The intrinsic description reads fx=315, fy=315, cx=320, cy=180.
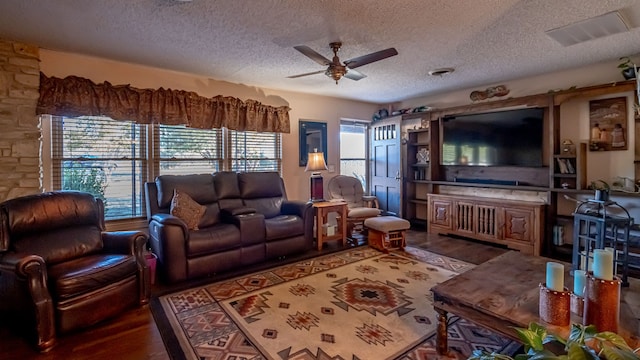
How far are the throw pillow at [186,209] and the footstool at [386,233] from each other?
7.12 feet

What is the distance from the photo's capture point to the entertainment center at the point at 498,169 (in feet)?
13.1

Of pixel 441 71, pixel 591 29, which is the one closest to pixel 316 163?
pixel 441 71

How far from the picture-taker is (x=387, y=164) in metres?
5.80

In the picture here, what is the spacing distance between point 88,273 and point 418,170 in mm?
4982

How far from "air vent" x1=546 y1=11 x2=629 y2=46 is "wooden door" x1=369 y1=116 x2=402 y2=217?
8.94ft

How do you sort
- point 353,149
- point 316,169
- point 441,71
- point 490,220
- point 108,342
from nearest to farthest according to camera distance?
1. point 108,342
2. point 441,71
3. point 490,220
4. point 316,169
5. point 353,149

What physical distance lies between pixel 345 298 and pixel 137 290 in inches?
68.6

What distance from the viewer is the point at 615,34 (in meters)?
2.86

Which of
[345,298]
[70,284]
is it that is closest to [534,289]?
[345,298]

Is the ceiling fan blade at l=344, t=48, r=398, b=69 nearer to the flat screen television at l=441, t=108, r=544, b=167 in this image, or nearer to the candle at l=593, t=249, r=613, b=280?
the candle at l=593, t=249, r=613, b=280

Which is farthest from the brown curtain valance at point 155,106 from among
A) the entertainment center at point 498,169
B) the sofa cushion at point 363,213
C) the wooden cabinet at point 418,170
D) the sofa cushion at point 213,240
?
the entertainment center at point 498,169

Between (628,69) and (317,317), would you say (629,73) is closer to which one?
(628,69)

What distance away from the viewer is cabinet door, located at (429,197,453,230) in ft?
16.2

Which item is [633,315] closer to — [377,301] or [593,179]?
[377,301]
